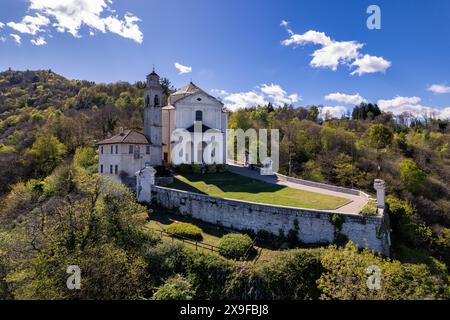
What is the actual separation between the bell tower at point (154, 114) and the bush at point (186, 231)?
13258mm

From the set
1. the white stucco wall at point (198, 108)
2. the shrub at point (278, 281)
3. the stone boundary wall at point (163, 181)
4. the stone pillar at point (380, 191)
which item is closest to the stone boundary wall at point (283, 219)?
the stone pillar at point (380, 191)

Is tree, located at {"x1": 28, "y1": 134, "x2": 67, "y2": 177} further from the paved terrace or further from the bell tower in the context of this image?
the paved terrace

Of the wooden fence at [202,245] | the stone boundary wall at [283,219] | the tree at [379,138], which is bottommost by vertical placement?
the wooden fence at [202,245]

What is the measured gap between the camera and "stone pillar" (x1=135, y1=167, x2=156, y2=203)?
27438 mm

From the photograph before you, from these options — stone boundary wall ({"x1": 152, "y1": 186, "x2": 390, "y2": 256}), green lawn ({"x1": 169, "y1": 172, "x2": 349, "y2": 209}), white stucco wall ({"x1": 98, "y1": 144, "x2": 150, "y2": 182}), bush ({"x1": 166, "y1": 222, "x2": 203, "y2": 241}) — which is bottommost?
bush ({"x1": 166, "y1": 222, "x2": 203, "y2": 241})

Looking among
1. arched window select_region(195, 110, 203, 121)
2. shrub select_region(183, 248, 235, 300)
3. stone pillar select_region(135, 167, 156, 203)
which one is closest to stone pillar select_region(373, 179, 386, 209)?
shrub select_region(183, 248, 235, 300)

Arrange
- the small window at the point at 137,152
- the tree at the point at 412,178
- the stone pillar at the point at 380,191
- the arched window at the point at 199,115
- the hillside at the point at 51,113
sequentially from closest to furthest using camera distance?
1. the stone pillar at the point at 380,191
2. the small window at the point at 137,152
3. the arched window at the point at 199,115
4. the tree at the point at 412,178
5. the hillside at the point at 51,113

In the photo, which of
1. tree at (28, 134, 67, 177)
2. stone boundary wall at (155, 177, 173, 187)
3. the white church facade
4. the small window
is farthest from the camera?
tree at (28, 134, 67, 177)

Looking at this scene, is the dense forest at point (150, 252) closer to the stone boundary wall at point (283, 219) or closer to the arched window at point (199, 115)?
the stone boundary wall at point (283, 219)

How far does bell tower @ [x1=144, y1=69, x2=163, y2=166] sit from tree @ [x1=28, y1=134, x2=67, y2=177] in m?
16.1

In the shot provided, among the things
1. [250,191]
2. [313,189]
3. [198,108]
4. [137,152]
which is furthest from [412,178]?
[137,152]

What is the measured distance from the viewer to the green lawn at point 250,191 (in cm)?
2308

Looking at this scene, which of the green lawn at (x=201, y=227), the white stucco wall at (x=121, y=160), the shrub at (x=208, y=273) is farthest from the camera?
the white stucco wall at (x=121, y=160)

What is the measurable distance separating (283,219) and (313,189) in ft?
28.2
